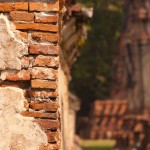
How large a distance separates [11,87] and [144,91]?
1942 centimetres

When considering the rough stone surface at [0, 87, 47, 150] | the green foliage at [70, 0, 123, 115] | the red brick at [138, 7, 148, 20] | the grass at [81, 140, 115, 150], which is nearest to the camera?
the rough stone surface at [0, 87, 47, 150]

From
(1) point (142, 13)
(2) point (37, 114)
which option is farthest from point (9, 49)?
(1) point (142, 13)

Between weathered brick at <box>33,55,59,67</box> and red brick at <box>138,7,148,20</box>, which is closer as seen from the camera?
weathered brick at <box>33,55,59,67</box>

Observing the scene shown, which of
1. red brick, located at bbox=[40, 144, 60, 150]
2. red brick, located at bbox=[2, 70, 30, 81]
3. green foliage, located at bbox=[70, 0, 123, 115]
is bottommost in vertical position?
green foliage, located at bbox=[70, 0, 123, 115]

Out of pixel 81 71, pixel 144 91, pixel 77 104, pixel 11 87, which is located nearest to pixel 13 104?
pixel 11 87

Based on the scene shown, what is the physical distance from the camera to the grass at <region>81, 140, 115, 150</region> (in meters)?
22.2

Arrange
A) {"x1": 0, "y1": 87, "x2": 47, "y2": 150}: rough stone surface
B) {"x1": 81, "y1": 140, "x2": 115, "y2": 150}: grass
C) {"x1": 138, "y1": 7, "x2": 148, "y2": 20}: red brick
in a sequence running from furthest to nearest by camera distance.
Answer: {"x1": 138, "y1": 7, "x2": 148, "y2": 20}: red brick
{"x1": 81, "y1": 140, "x2": 115, "y2": 150}: grass
{"x1": 0, "y1": 87, "x2": 47, "y2": 150}: rough stone surface

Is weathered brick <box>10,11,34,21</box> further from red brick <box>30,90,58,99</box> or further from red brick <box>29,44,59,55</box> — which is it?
red brick <box>30,90,58,99</box>

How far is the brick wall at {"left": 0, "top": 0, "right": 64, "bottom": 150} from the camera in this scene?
475 cm

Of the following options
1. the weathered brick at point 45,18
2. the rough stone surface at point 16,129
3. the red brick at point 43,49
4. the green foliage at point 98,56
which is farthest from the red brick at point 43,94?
the green foliage at point 98,56

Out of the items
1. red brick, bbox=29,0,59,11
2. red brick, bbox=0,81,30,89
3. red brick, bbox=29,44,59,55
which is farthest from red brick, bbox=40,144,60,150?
red brick, bbox=29,0,59,11

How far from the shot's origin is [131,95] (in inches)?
972

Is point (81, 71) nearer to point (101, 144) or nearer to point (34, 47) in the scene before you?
point (101, 144)

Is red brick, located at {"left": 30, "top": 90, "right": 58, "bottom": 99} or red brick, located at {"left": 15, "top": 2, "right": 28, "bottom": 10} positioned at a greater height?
red brick, located at {"left": 15, "top": 2, "right": 28, "bottom": 10}
